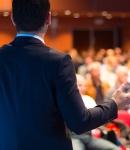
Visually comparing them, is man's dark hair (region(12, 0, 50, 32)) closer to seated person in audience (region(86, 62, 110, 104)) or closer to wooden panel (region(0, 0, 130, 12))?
seated person in audience (region(86, 62, 110, 104))

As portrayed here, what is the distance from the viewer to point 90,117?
168cm

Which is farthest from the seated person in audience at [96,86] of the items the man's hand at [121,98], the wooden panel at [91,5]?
the man's hand at [121,98]

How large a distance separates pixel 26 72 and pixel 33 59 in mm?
53

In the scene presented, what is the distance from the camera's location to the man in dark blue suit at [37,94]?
5.40 ft

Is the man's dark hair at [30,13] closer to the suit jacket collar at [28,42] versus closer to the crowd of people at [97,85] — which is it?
the suit jacket collar at [28,42]

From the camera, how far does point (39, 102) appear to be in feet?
5.48

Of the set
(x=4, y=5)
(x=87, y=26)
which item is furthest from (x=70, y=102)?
(x=87, y=26)

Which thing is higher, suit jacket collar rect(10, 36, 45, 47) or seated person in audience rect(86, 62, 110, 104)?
suit jacket collar rect(10, 36, 45, 47)

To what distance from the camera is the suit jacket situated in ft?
5.39

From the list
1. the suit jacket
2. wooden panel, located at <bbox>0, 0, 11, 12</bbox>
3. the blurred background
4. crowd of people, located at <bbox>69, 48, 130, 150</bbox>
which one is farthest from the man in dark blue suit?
the blurred background

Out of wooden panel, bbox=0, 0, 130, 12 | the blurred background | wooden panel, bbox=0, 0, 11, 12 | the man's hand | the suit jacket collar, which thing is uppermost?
the suit jacket collar

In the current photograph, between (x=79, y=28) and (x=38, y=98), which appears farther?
(x=79, y=28)

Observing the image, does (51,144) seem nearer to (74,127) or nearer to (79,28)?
(74,127)

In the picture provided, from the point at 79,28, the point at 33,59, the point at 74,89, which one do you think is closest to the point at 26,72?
the point at 33,59
